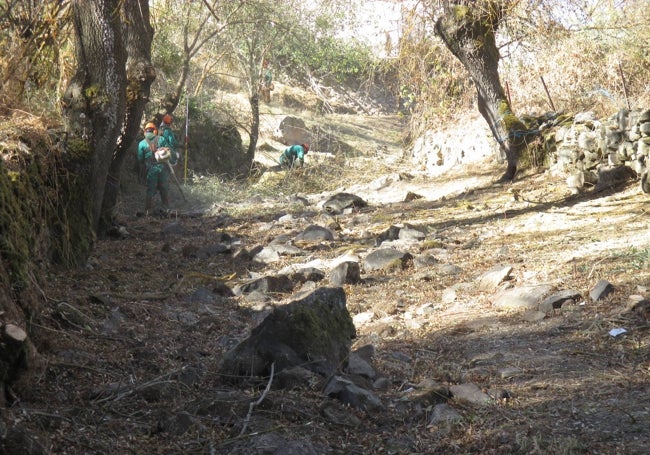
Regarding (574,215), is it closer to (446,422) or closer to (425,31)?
(425,31)

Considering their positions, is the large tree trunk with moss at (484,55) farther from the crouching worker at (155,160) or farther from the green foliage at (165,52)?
the green foliage at (165,52)

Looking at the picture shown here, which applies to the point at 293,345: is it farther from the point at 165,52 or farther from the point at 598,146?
the point at 165,52

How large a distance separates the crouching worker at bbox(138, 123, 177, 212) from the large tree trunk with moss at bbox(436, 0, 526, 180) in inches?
211

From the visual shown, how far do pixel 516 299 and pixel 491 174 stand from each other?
8.25 m

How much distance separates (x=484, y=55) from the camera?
13.2 meters

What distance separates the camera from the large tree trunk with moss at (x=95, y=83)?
8.00 meters

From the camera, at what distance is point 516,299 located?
21.7ft

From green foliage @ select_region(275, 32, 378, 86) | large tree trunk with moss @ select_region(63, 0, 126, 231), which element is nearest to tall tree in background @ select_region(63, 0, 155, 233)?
large tree trunk with moss @ select_region(63, 0, 126, 231)

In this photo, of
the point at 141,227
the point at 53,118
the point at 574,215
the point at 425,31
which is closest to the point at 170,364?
the point at 53,118

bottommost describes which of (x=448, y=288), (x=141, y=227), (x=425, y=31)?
(x=448, y=288)

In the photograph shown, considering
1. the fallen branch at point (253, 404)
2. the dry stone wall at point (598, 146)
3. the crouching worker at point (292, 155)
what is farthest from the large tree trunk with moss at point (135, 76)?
the crouching worker at point (292, 155)

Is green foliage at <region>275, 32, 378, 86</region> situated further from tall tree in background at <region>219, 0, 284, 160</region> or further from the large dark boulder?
the large dark boulder

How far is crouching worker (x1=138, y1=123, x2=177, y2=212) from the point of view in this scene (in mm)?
14125

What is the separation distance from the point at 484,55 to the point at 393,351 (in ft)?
28.7
